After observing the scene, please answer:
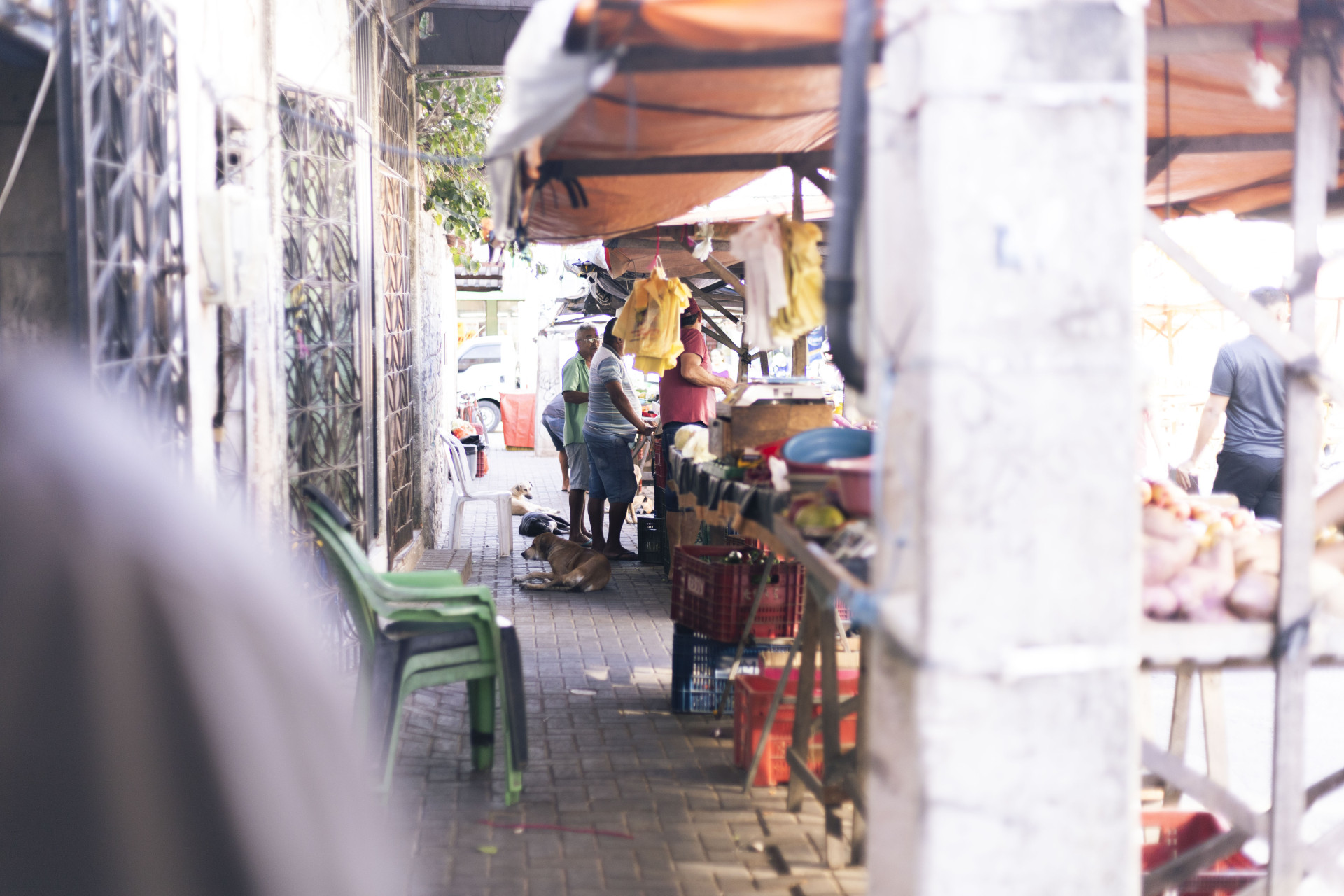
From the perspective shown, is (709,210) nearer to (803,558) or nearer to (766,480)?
(766,480)

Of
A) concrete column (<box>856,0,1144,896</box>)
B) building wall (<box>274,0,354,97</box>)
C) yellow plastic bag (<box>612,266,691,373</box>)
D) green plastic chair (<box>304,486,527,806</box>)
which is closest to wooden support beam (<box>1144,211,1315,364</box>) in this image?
concrete column (<box>856,0,1144,896</box>)

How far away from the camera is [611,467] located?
10.3 meters

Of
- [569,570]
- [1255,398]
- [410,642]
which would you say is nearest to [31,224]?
[410,642]

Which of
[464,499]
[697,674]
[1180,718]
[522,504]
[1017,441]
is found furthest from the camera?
[522,504]

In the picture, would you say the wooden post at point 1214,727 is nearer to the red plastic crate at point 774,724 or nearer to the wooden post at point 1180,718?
the wooden post at point 1180,718

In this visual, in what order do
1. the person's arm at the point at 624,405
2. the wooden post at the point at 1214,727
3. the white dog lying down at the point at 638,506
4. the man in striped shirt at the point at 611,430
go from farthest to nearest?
the white dog lying down at the point at 638,506
the man in striped shirt at the point at 611,430
the person's arm at the point at 624,405
the wooden post at the point at 1214,727

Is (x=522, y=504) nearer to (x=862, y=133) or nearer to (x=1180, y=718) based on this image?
(x=1180, y=718)

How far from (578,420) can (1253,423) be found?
6.16 metres

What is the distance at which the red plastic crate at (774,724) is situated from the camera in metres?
5.09

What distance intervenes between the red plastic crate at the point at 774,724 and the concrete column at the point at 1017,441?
2494 millimetres

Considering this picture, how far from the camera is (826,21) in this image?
2.92 meters

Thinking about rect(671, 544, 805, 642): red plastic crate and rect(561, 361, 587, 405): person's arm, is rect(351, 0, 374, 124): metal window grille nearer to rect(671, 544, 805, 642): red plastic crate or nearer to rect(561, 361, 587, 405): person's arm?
rect(561, 361, 587, 405): person's arm

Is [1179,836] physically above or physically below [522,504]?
below

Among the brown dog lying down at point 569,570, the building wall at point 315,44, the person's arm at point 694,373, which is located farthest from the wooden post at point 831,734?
the brown dog lying down at point 569,570
